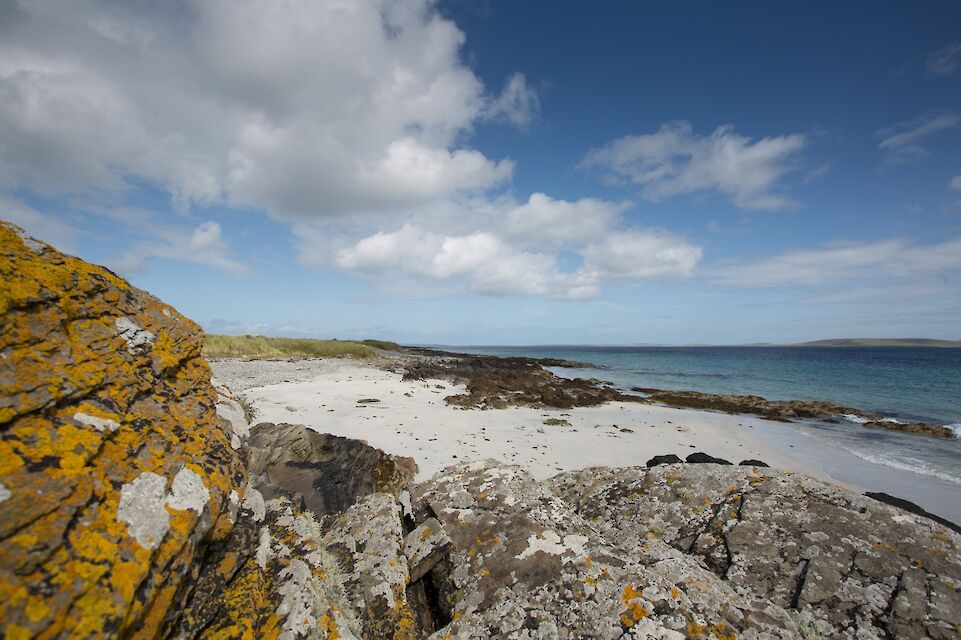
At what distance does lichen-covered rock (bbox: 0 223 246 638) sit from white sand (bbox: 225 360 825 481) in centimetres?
762

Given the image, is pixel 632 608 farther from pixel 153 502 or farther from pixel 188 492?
pixel 153 502

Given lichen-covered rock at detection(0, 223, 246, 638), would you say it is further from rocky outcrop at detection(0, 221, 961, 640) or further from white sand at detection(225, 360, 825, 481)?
white sand at detection(225, 360, 825, 481)

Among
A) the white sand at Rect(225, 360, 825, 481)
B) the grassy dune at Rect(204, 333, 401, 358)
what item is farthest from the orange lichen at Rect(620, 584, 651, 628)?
the grassy dune at Rect(204, 333, 401, 358)

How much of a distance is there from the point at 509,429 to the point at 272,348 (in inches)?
1646

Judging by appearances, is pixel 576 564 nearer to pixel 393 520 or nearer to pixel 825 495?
pixel 393 520

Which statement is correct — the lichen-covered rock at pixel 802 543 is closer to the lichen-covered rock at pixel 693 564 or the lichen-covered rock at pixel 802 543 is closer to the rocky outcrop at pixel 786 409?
the lichen-covered rock at pixel 693 564

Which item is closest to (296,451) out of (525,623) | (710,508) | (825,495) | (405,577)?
(405,577)

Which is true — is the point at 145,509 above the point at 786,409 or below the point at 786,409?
above

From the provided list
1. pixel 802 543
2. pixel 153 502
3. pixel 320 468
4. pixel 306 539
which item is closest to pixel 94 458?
pixel 153 502

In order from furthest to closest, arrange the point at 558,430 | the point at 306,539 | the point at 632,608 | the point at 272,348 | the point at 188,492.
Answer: the point at 272,348, the point at 558,430, the point at 306,539, the point at 632,608, the point at 188,492

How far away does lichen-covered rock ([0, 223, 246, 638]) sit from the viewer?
6.85 ft

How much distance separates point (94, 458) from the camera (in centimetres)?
274

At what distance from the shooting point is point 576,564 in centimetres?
433

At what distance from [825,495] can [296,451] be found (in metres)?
9.79
